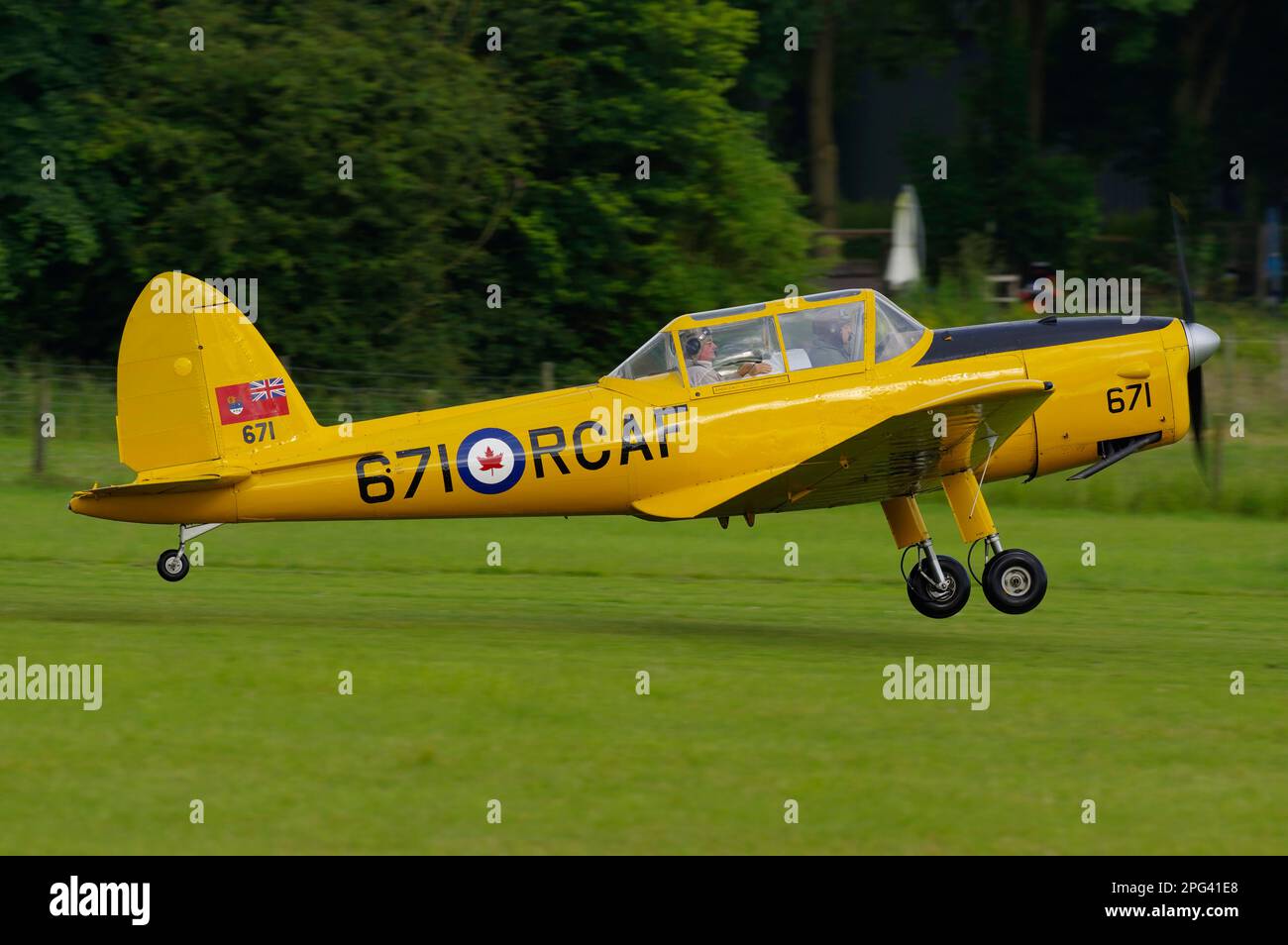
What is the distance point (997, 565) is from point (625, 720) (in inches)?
153

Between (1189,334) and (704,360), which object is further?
(1189,334)

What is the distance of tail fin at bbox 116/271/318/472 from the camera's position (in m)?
12.4

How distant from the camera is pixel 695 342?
1205 cm

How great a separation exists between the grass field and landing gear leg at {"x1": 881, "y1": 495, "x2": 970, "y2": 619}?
0.24 m

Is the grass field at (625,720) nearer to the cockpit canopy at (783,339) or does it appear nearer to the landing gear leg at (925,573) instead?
the landing gear leg at (925,573)

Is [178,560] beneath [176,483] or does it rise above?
beneath

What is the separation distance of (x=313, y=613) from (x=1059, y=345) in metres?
6.01

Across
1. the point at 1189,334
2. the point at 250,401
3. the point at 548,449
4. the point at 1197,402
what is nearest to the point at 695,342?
the point at 548,449

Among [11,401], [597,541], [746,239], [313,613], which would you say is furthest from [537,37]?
[313,613]

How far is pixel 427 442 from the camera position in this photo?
1216 cm

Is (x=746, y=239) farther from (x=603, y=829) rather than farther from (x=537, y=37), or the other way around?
(x=603, y=829)

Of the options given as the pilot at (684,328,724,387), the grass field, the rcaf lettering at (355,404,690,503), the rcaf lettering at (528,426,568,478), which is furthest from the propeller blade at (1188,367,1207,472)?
the rcaf lettering at (528,426,568,478)

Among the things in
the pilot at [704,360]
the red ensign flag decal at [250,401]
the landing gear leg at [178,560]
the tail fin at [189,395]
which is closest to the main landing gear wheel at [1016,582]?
the pilot at [704,360]

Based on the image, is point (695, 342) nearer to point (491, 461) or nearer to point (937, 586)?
point (491, 461)
